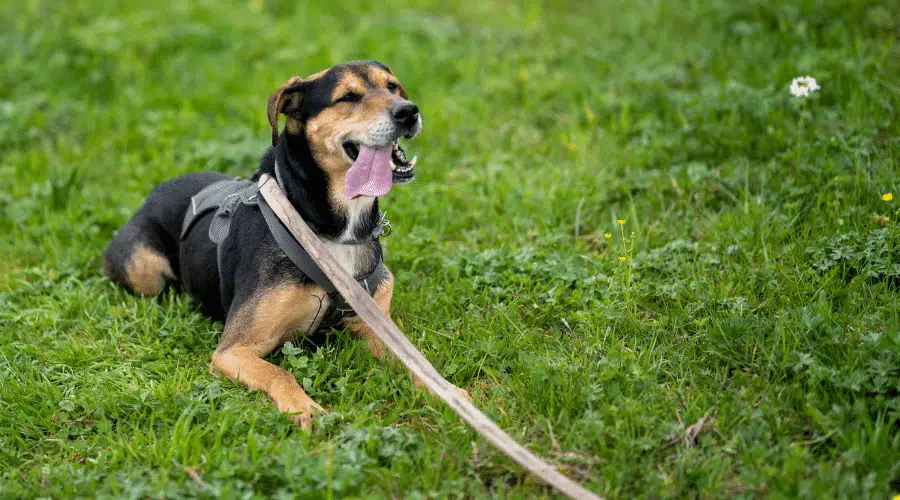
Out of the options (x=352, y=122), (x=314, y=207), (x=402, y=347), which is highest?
(x=352, y=122)

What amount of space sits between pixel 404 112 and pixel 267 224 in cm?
91

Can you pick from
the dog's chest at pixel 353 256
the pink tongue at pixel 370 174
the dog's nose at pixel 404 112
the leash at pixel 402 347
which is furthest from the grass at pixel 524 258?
the dog's nose at pixel 404 112

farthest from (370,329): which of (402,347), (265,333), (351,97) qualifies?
(351,97)

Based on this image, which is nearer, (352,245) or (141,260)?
(352,245)

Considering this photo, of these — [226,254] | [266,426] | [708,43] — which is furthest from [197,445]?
[708,43]

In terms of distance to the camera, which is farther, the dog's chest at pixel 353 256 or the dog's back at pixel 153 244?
the dog's back at pixel 153 244

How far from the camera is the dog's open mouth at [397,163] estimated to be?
13.6 ft

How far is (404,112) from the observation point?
4.07 metres

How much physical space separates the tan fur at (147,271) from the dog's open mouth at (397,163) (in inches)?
65.5

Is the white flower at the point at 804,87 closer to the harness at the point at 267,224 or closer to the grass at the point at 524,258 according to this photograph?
the grass at the point at 524,258

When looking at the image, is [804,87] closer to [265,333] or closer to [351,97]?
[351,97]

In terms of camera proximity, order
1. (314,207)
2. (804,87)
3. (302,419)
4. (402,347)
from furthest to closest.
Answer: (804,87) → (314,207) → (302,419) → (402,347)

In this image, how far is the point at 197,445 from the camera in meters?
3.48

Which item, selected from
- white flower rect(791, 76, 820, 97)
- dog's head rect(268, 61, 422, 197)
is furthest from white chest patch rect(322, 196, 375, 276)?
white flower rect(791, 76, 820, 97)
